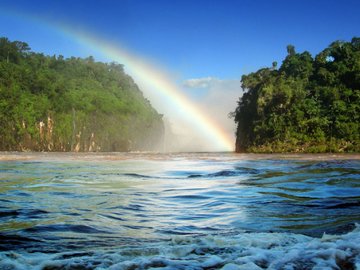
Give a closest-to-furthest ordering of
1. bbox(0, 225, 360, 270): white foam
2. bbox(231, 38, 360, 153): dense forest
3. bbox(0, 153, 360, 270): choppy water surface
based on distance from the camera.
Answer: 1. bbox(0, 225, 360, 270): white foam
2. bbox(0, 153, 360, 270): choppy water surface
3. bbox(231, 38, 360, 153): dense forest

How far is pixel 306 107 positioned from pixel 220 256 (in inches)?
2697

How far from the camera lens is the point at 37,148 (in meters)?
97.6

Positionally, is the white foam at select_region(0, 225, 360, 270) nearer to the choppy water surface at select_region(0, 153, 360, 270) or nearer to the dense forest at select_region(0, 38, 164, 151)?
the choppy water surface at select_region(0, 153, 360, 270)

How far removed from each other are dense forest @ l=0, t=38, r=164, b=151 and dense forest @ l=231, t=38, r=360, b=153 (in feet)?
157

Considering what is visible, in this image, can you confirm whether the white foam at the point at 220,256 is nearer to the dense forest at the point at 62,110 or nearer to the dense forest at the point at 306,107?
the dense forest at the point at 306,107

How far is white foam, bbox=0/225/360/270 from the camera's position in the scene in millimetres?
3656

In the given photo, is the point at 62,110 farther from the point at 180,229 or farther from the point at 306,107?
the point at 180,229

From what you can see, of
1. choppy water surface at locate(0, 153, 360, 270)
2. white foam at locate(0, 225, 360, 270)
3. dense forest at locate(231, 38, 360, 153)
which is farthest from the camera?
dense forest at locate(231, 38, 360, 153)

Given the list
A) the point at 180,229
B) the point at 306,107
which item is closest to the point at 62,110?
the point at 306,107

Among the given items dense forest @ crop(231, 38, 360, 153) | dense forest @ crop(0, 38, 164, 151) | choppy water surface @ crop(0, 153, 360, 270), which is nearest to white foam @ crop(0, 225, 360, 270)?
choppy water surface @ crop(0, 153, 360, 270)

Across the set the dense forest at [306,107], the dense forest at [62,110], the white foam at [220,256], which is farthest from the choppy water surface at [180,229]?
the dense forest at [62,110]

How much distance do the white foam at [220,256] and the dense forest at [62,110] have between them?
315 feet

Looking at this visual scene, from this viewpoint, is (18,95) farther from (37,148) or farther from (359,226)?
(359,226)

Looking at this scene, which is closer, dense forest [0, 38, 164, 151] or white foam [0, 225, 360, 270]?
white foam [0, 225, 360, 270]
